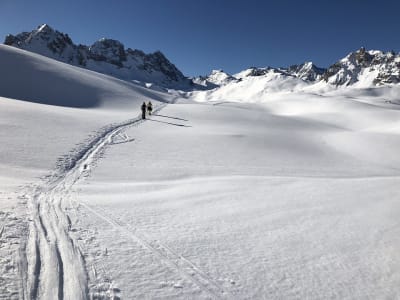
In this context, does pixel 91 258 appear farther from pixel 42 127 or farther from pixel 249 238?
pixel 42 127

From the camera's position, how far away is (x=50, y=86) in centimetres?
4178

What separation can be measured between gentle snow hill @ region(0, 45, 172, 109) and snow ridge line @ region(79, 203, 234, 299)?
33069mm

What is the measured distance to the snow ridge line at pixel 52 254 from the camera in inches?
161

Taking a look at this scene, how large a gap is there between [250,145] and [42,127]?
1135cm

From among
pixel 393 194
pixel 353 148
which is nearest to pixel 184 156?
pixel 393 194

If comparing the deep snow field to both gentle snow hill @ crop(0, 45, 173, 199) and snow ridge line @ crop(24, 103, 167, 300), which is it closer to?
snow ridge line @ crop(24, 103, 167, 300)

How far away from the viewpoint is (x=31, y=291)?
3998mm

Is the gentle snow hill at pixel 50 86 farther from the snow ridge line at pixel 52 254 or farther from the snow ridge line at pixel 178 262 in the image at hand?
the snow ridge line at pixel 178 262

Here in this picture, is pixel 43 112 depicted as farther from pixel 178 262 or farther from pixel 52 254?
pixel 178 262

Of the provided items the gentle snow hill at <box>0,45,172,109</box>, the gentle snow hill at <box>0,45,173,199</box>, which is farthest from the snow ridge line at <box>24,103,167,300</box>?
the gentle snow hill at <box>0,45,172,109</box>

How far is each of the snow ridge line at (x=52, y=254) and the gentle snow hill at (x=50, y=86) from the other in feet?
103

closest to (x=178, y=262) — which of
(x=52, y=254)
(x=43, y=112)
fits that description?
(x=52, y=254)

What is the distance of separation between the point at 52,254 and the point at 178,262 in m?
1.97

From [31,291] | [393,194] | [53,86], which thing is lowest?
[31,291]
